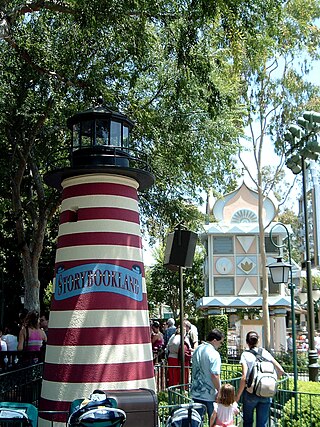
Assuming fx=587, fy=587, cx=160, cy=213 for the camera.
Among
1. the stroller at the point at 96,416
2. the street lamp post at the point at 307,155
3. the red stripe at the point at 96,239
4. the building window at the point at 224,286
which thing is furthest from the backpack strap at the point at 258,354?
the building window at the point at 224,286

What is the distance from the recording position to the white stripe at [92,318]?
24.7ft

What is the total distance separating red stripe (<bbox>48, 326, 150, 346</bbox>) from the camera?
24.6 feet

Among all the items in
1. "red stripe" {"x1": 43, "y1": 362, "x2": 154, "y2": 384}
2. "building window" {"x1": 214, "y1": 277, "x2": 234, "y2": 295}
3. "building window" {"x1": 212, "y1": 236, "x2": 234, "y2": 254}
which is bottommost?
"red stripe" {"x1": 43, "y1": 362, "x2": 154, "y2": 384}

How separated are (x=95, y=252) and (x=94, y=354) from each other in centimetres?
131

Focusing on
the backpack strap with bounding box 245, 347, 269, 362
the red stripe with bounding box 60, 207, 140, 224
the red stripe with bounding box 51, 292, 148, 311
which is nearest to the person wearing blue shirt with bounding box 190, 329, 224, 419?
the backpack strap with bounding box 245, 347, 269, 362

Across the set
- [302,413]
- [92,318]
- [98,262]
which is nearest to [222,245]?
[302,413]

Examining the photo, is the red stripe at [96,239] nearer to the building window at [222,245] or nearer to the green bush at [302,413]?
the green bush at [302,413]

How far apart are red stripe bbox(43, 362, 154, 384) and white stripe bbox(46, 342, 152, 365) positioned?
2.0 inches

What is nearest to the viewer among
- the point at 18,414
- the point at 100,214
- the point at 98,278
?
the point at 18,414

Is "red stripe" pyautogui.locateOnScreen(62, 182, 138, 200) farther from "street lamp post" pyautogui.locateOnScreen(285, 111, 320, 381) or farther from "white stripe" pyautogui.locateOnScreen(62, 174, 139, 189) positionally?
"street lamp post" pyautogui.locateOnScreen(285, 111, 320, 381)

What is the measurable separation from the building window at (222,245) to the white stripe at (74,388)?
79.3 feet

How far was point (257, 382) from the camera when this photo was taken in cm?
762

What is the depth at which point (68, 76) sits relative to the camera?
13.3 m

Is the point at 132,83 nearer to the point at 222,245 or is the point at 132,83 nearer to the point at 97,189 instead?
the point at 97,189
